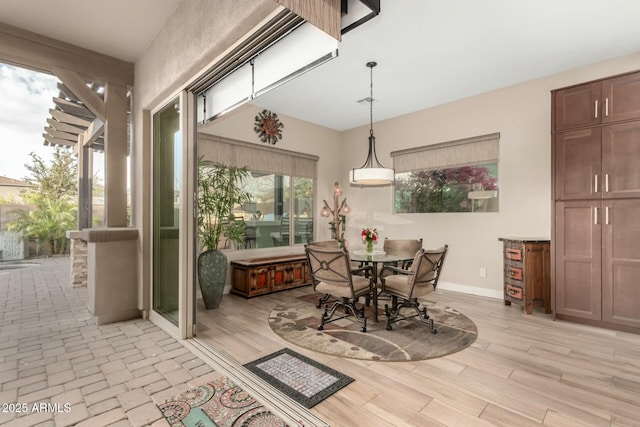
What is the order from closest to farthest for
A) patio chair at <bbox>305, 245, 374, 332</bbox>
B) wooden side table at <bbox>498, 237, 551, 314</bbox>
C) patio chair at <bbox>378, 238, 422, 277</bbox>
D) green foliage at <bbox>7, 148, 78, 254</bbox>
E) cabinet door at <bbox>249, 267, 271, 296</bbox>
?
patio chair at <bbox>305, 245, 374, 332</bbox> → wooden side table at <bbox>498, 237, 551, 314</bbox> → patio chair at <bbox>378, 238, 422, 277</bbox> → cabinet door at <bbox>249, 267, 271, 296</bbox> → green foliage at <bbox>7, 148, 78, 254</bbox>

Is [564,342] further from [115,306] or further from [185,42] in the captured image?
[115,306]

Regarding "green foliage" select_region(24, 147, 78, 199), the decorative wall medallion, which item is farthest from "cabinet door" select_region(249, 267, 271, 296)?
"green foliage" select_region(24, 147, 78, 199)

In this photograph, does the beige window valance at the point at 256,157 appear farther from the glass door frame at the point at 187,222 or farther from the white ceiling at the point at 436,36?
the glass door frame at the point at 187,222

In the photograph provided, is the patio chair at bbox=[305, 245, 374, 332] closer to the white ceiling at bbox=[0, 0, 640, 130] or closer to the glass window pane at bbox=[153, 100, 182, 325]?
the glass window pane at bbox=[153, 100, 182, 325]

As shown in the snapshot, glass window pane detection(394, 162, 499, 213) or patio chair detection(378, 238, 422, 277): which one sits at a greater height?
glass window pane detection(394, 162, 499, 213)

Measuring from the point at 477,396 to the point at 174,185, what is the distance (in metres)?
3.04

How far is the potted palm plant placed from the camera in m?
3.77

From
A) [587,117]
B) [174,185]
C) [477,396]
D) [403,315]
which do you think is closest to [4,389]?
[174,185]

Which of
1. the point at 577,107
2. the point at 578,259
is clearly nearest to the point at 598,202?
the point at 578,259

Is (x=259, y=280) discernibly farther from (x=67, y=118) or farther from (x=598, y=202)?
(x=67, y=118)

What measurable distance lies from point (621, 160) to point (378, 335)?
118 inches

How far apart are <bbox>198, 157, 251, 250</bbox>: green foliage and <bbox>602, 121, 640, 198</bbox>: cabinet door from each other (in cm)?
417

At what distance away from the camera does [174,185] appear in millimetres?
2994

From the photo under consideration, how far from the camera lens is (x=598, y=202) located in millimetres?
3139
